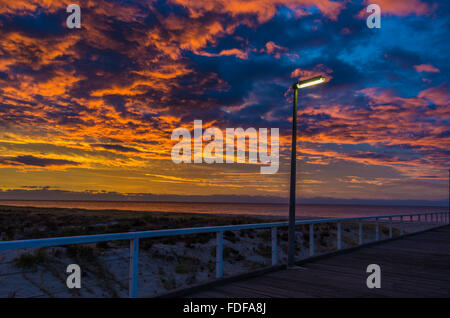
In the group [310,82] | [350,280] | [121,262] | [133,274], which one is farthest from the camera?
[121,262]

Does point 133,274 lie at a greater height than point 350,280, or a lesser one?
greater

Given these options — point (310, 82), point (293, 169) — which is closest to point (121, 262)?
point (293, 169)

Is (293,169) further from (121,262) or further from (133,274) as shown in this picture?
(121,262)

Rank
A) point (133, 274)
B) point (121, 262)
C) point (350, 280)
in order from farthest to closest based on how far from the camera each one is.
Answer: point (121, 262) → point (350, 280) → point (133, 274)

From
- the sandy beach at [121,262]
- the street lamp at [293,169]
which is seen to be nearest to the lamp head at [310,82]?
the street lamp at [293,169]

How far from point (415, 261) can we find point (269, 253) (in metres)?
13.3

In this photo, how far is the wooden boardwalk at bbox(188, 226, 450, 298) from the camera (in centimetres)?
598

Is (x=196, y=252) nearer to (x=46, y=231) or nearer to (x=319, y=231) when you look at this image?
(x=46, y=231)

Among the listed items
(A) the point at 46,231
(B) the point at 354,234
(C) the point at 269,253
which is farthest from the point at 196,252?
(B) the point at 354,234

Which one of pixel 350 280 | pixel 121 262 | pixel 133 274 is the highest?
pixel 133 274

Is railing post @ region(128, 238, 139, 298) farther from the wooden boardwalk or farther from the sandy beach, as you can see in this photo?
the sandy beach

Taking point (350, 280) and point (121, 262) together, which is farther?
point (121, 262)

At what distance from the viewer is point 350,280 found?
7.00 metres

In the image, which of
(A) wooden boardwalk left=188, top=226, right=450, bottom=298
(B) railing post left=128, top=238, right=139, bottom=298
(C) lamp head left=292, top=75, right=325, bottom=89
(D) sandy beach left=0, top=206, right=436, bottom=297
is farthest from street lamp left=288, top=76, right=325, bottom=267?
(B) railing post left=128, top=238, right=139, bottom=298
